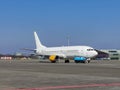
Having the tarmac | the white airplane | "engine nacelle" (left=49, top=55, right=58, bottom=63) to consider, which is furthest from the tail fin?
the tarmac

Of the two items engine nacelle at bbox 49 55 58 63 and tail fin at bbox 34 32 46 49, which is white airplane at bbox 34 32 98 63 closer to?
engine nacelle at bbox 49 55 58 63

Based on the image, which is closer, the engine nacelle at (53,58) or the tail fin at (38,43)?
the engine nacelle at (53,58)

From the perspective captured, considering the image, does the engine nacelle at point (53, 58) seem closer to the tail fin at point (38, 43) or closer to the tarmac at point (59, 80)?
the tail fin at point (38, 43)

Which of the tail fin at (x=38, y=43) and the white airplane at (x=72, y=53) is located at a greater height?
the tail fin at (x=38, y=43)

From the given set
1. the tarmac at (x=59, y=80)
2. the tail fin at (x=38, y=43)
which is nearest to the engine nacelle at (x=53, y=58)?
the tail fin at (x=38, y=43)

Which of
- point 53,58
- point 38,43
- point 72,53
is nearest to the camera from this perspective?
point 72,53

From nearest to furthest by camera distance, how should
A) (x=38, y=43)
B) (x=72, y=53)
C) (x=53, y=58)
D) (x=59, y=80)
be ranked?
(x=59, y=80) → (x=72, y=53) → (x=53, y=58) → (x=38, y=43)

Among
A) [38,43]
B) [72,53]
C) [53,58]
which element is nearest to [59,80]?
[72,53]

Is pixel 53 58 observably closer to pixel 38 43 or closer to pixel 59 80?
pixel 38 43

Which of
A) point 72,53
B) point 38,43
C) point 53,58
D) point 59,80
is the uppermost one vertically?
Result: point 38,43

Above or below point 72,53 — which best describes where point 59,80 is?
below

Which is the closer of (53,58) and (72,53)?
(72,53)

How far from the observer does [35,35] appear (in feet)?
359

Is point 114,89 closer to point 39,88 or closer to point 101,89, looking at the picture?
point 101,89
